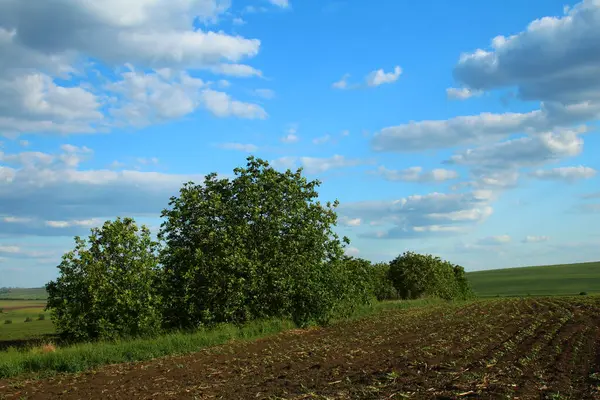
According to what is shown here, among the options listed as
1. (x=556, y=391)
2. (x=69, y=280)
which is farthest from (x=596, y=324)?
(x=69, y=280)

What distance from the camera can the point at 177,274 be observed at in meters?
27.7

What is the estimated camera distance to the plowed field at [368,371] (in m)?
11.6

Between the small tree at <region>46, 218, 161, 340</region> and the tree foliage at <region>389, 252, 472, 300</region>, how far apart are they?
158ft

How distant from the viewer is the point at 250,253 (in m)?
28.6

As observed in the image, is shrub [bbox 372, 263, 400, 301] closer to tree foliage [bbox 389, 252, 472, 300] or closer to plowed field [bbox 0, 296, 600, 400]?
tree foliage [bbox 389, 252, 472, 300]

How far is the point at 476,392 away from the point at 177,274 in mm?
19597

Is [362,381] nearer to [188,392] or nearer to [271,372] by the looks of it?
[271,372]

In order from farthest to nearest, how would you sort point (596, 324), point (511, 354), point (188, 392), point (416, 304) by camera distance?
point (416, 304) < point (596, 324) < point (511, 354) < point (188, 392)

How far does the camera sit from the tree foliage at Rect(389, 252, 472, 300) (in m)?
67.3

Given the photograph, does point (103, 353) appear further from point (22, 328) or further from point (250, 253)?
point (22, 328)

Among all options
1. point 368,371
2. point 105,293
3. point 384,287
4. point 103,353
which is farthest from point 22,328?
point 368,371

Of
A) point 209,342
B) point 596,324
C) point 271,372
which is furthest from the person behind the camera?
point 596,324

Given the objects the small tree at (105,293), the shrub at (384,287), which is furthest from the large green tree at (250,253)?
the shrub at (384,287)

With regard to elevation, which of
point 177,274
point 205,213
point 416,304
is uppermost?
point 205,213
